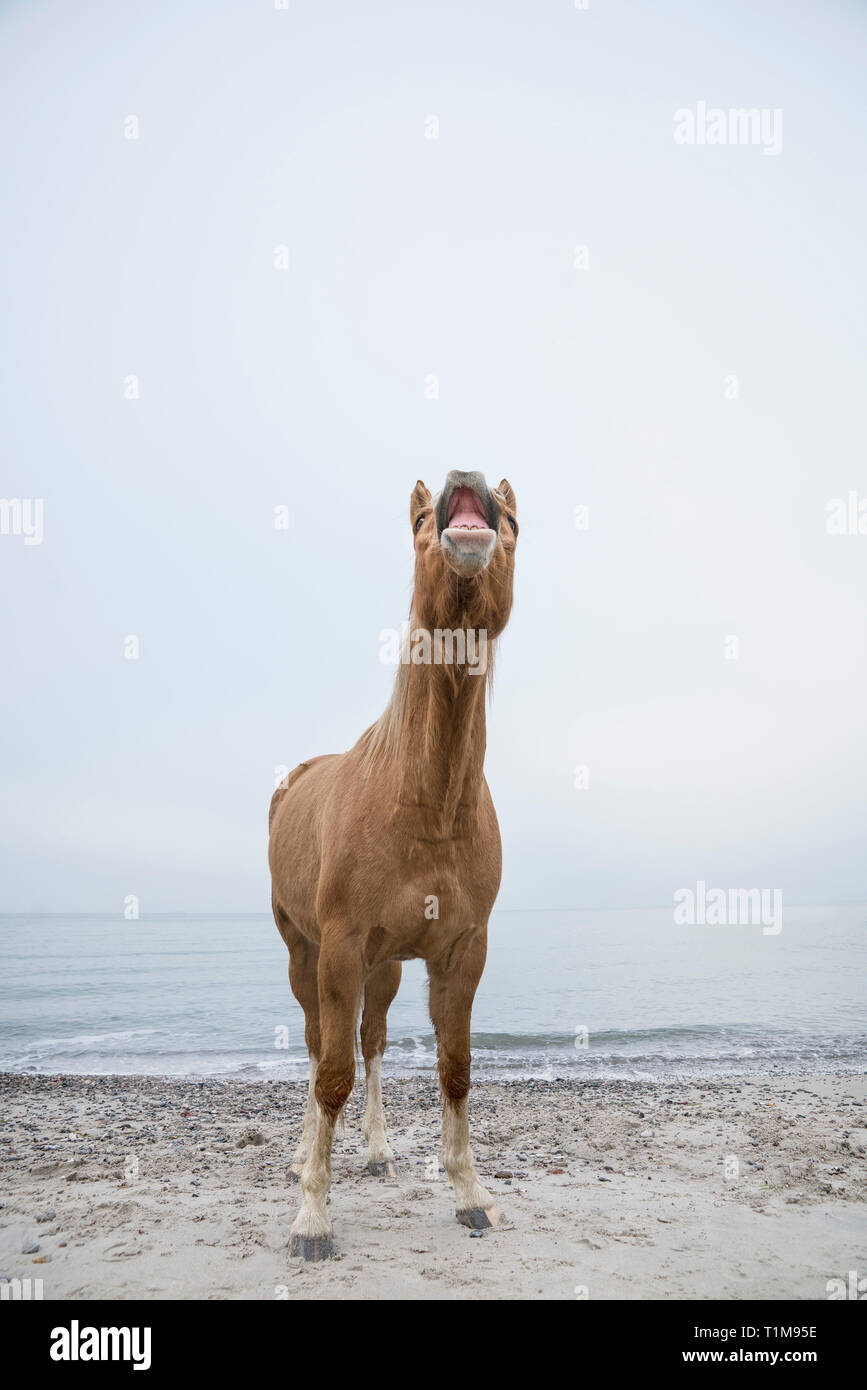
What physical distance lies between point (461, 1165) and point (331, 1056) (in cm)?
102

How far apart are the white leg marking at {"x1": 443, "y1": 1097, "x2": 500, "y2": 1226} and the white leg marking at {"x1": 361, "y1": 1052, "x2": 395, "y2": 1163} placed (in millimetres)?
879

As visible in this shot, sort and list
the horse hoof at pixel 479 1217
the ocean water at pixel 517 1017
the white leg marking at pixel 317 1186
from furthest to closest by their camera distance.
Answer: the ocean water at pixel 517 1017, the horse hoof at pixel 479 1217, the white leg marking at pixel 317 1186

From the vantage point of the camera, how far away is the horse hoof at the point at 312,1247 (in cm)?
345

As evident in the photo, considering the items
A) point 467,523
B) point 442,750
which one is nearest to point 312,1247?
point 442,750

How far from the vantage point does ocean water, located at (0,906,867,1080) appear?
9.86 m

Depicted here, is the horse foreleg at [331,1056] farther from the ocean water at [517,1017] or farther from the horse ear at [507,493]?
the horse ear at [507,493]

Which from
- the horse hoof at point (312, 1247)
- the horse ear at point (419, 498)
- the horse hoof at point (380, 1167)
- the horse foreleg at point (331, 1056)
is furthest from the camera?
the horse hoof at point (380, 1167)

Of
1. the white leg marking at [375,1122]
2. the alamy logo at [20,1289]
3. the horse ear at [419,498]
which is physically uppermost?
the horse ear at [419,498]

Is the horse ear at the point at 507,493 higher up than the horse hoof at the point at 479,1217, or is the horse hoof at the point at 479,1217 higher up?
the horse ear at the point at 507,493

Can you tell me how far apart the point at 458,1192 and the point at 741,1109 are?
3817 millimetres

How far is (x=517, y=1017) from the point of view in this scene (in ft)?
44.3

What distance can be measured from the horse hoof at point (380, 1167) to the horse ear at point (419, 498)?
4.08 m
